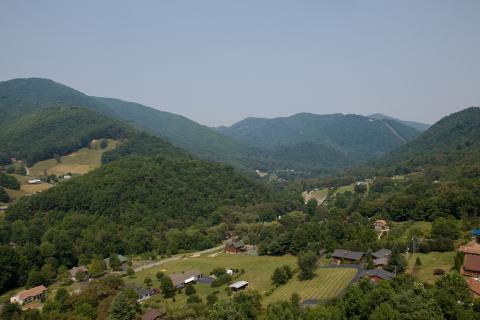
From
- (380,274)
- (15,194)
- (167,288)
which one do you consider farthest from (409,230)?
(15,194)

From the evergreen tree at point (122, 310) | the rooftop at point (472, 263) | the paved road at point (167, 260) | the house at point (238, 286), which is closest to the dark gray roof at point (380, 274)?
the rooftop at point (472, 263)

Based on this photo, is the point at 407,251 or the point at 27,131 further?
the point at 27,131

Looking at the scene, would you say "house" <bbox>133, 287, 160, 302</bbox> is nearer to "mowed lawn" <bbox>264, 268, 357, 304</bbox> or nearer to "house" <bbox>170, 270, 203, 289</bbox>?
"house" <bbox>170, 270, 203, 289</bbox>

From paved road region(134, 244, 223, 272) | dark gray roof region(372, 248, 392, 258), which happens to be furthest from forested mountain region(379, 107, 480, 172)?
paved road region(134, 244, 223, 272)

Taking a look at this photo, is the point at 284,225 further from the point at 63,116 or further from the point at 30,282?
the point at 63,116

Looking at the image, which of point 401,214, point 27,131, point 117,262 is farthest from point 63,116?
point 401,214

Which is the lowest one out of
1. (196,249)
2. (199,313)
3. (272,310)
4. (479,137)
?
(196,249)
